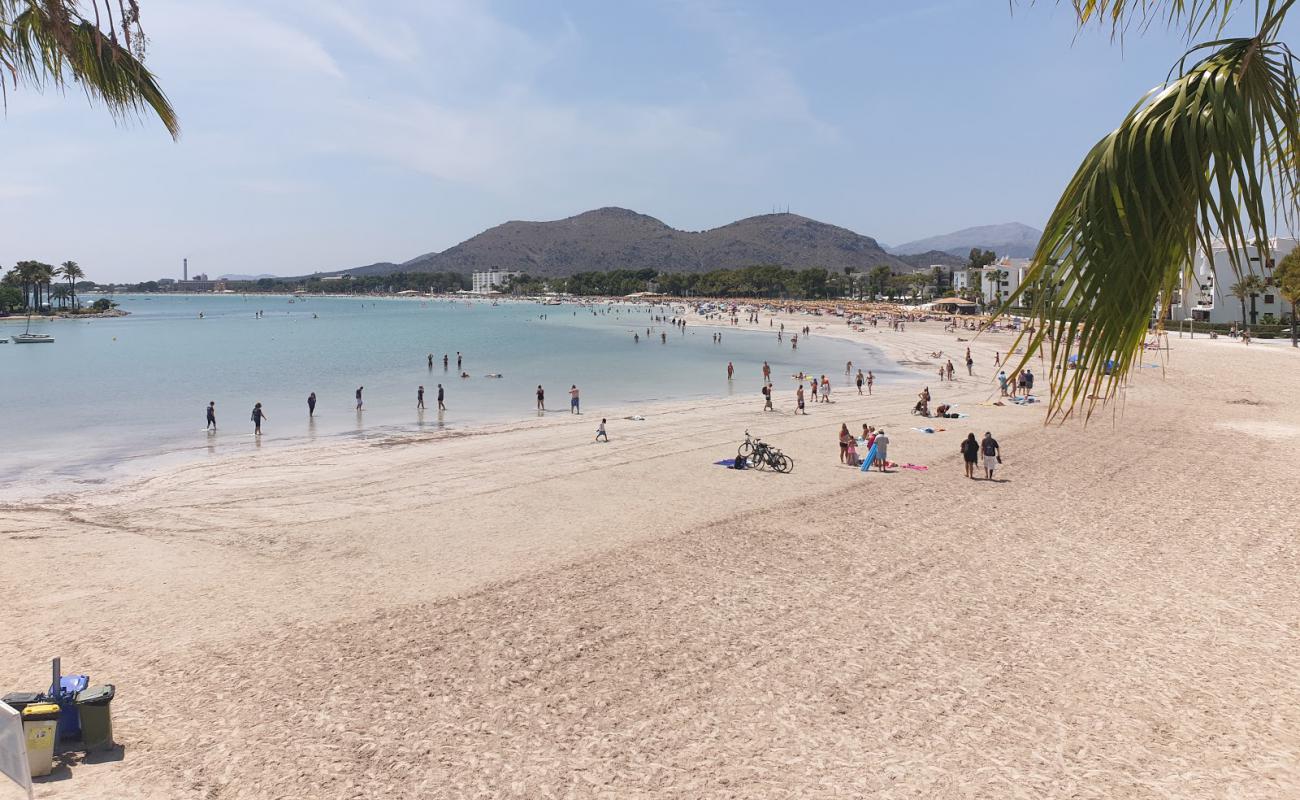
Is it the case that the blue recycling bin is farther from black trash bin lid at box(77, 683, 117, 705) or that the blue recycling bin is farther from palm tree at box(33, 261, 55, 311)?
palm tree at box(33, 261, 55, 311)

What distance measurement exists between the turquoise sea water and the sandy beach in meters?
8.86

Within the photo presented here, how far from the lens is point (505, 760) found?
20.5 feet

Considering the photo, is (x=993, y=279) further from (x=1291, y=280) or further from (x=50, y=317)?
(x=50, y=317)

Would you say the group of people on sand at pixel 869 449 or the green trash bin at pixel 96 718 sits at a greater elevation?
the group of people on sand at pixel 869 449

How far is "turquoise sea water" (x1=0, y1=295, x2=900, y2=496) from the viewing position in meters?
24.8

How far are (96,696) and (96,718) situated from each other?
0.54ft

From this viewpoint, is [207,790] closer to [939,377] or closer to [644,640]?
[644,640]

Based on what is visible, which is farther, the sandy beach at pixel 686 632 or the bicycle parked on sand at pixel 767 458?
the bicycle parked on sand at pixel 767 458

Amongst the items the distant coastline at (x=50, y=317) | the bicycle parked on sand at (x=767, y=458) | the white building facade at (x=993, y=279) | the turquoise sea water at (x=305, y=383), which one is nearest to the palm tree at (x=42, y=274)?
the distant coastline at (x=50, y=317)

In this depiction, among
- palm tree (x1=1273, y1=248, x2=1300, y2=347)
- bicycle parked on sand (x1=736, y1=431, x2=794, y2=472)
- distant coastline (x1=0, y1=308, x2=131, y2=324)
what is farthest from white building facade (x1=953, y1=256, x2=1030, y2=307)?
distant coastline (x1=0, y1=308, x2=131, y2=324)

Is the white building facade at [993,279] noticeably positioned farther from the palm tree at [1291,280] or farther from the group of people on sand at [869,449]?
the group of people on sand at [869,449]

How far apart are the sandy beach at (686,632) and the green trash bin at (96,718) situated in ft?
0.63

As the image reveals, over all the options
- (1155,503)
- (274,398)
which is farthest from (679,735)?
(274,398)

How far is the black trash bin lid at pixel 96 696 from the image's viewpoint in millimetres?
6230
